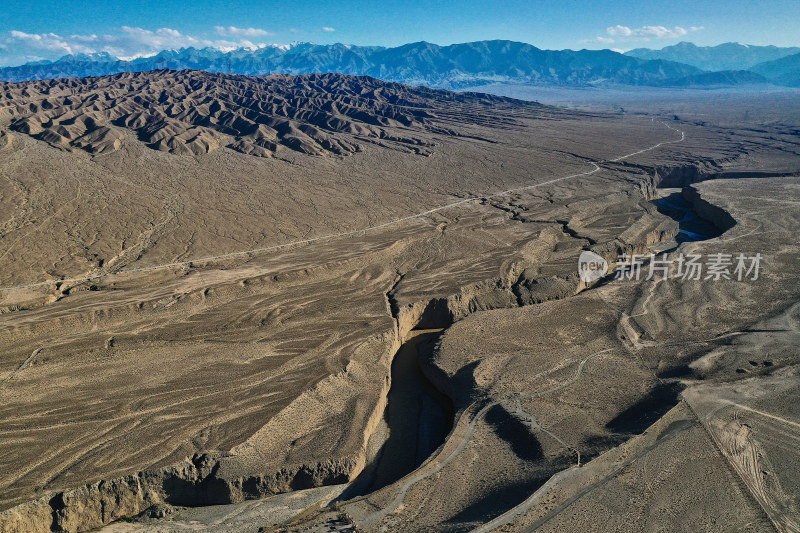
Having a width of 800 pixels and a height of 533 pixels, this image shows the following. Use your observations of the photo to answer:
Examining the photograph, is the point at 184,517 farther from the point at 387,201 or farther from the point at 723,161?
the point at 723,161

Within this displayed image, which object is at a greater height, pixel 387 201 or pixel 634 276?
pixel 387 201

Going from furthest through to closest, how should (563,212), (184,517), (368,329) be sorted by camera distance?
(563,212) < (368,329) < (184,517)

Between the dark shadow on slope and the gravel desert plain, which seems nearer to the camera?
the gravel desert plain

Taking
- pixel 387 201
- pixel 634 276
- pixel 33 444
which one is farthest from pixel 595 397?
pixel 387 201

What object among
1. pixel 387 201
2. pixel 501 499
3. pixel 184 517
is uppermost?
pixel 387 201

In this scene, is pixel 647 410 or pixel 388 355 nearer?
pixel 647 410

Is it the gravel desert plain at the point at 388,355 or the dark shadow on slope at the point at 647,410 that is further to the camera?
the dark shadow on slope at the point at 647,410

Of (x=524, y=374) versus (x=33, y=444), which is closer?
(x=33, y=444)

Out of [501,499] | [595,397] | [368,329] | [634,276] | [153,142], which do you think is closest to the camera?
[501,499]
